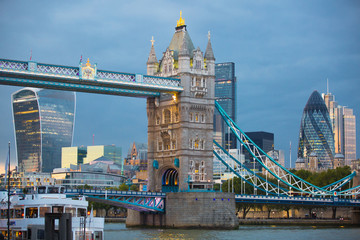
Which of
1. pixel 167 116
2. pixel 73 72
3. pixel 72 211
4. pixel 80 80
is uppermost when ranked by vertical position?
pixel 73 72

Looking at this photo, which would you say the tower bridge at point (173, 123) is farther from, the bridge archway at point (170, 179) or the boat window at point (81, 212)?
the boat window at point (81, 212)

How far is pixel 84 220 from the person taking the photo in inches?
2370

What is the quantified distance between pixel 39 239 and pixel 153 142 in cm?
5180

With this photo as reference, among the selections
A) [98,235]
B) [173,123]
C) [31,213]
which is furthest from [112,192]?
[98,235]

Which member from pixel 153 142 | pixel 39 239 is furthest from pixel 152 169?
pixel 39 239

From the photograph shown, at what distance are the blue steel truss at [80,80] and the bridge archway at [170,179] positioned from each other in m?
12.9

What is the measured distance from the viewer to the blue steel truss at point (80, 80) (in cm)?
9450

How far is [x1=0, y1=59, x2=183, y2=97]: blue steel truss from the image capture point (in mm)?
Result: 94500

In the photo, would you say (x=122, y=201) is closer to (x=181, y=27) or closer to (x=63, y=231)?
(x=181, y=27)

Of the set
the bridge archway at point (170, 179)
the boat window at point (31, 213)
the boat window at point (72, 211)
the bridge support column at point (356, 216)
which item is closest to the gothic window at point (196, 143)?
the bridge archway at point (170, 179)

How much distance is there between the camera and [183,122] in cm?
10625

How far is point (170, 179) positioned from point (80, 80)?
24670 mm

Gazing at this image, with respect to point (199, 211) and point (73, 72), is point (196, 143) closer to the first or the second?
point (199, 211)

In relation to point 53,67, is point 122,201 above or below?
below
